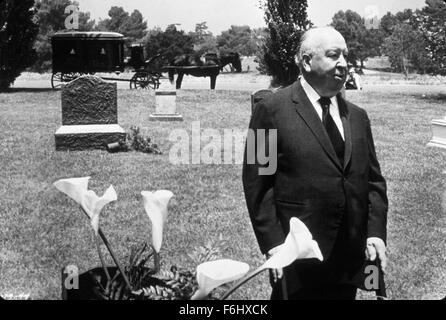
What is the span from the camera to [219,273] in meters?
1.73

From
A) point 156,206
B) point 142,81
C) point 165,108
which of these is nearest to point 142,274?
point 156,206

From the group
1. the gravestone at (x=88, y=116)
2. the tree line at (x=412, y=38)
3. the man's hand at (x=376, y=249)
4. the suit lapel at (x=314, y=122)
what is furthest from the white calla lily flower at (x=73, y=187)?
the tree line at (x=412, y=38)

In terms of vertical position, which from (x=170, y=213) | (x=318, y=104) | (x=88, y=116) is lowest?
(x=170, y=213)

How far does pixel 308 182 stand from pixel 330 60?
0.52m

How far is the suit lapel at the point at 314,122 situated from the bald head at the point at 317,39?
21 centimetres

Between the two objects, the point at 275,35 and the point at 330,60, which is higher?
the point at 275,35

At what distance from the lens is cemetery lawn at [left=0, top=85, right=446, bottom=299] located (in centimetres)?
429

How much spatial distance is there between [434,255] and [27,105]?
1103 centimetres

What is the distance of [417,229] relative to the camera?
543 centimetres

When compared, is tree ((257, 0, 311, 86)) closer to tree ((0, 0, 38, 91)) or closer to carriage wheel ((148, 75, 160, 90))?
carriage wheel ((148, 75, 160, 90))

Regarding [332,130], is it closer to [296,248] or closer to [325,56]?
[325,56]

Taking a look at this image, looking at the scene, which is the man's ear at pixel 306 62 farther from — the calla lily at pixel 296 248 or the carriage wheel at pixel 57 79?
the carriage wheel at pixel 57 79
